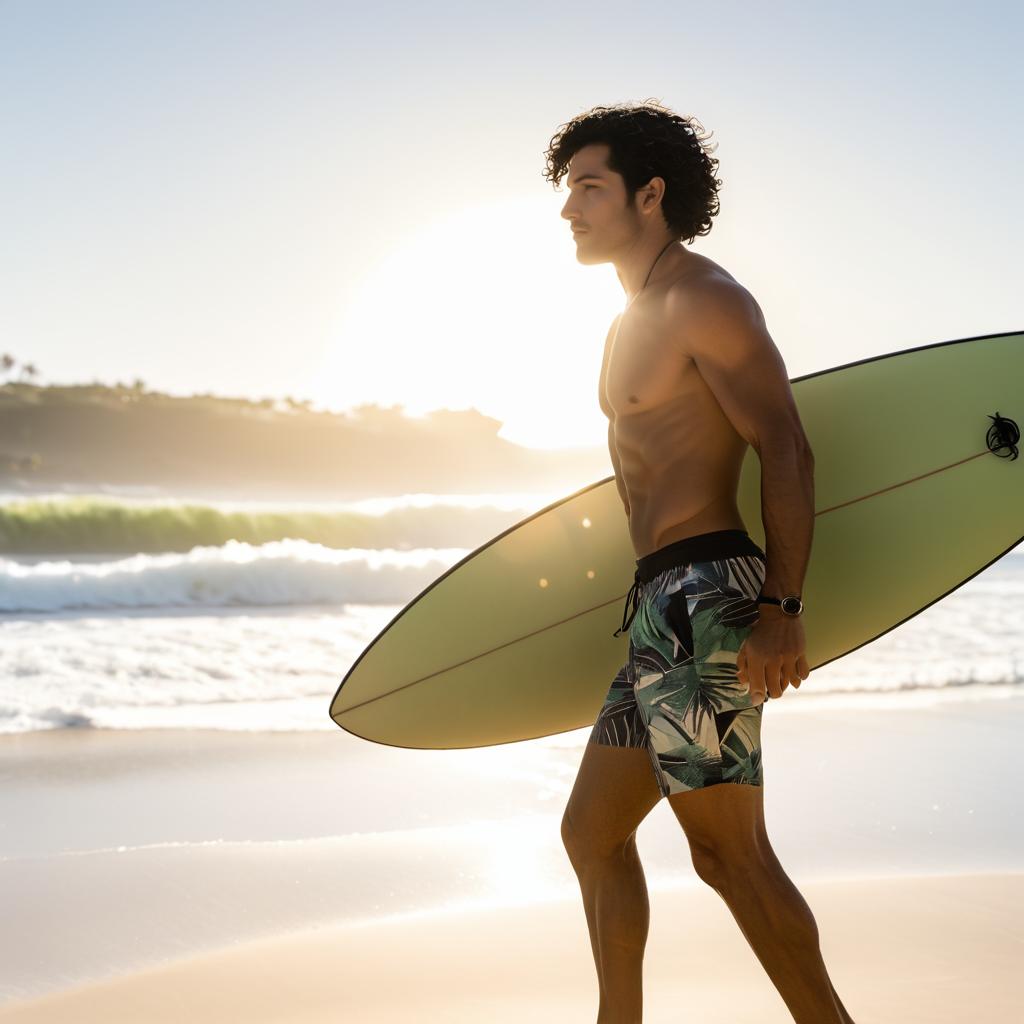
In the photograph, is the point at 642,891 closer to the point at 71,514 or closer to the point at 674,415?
the point at 674,415

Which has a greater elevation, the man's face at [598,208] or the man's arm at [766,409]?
the man's face at [598,208]

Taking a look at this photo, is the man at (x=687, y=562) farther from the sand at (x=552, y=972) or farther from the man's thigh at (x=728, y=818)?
the sand at (x=552, y=972)

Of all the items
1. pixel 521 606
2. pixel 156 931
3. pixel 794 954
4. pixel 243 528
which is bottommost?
pixel 156 931

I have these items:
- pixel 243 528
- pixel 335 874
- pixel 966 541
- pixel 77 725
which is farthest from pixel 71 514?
pixel 966 541

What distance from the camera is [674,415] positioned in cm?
171

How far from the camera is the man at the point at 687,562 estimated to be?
1.60 meters

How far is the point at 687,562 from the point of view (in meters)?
1.69

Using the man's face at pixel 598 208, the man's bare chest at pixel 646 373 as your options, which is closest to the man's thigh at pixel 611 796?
the man's bare chest at pixel 646 373

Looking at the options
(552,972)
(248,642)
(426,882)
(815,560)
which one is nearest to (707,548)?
(815,560)

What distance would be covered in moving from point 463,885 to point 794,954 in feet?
5.32

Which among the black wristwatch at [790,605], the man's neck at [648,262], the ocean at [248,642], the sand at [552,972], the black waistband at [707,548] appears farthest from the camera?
the ocean at [248,642]

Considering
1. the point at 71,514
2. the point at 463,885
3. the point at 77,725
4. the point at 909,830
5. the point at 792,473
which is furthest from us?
the point at 71,514

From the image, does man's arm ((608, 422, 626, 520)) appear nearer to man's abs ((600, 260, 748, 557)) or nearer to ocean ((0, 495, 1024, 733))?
man's abs ((600, 260, 748, 557))

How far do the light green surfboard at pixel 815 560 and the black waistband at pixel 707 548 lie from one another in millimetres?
620
